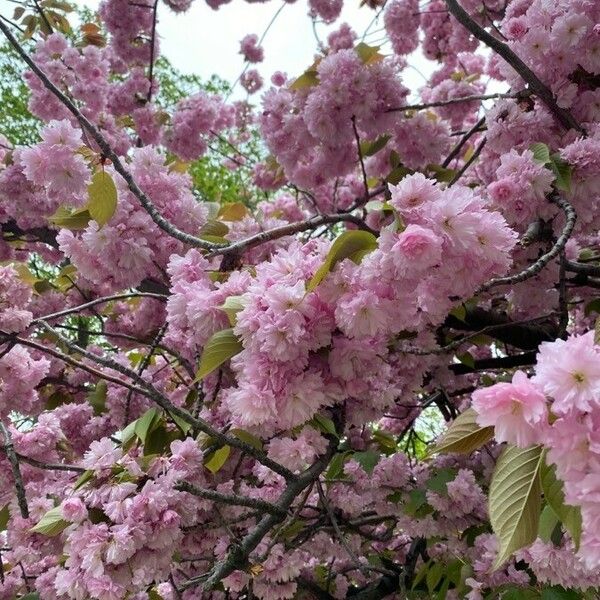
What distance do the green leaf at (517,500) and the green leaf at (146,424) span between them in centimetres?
119

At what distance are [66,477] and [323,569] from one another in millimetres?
2400

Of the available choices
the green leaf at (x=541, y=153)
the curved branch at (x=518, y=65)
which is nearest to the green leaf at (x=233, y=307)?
the green leaf at (x=541, y=153)

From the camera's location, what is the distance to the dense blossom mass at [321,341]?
1.17m

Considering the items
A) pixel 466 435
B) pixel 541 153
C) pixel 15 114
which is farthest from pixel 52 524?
pixel 15 114

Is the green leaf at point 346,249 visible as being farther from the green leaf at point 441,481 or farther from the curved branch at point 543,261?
the green leaf at point 441,481

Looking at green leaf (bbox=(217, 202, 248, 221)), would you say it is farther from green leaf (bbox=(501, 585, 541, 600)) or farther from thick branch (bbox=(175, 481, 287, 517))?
green leaf (bbox=(501, 585, 541, 600))

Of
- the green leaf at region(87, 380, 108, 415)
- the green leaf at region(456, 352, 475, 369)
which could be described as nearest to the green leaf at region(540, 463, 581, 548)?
the green leaf at region(456, 352, 475, 369)

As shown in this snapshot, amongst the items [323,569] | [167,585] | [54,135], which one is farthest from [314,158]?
[323,569]

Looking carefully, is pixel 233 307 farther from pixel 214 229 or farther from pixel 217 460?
pixel 214 229

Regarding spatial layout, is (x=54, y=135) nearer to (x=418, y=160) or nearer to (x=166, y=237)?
(x=166, y=237)

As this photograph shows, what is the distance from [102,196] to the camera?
181 centimetres

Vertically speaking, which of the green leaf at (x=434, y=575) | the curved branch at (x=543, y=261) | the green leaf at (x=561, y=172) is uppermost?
the green leaf at (x=561, y=172)

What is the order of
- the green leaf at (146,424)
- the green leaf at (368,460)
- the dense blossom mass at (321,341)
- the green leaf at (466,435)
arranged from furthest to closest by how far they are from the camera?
the green leaf at (368,460) < the green leaf at (146,424) < the dense blossom mass at (321,341) < the green leaf at (466,435)

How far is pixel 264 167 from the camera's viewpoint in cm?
552
